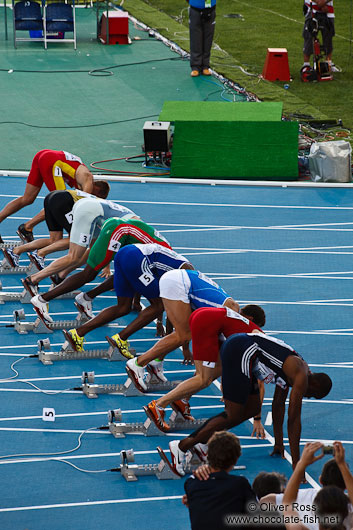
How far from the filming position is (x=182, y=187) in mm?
13328

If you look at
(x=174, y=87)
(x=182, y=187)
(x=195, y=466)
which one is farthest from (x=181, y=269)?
(x=174, y=87)

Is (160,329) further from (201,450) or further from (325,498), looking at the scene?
(325,498)

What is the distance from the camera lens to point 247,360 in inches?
266

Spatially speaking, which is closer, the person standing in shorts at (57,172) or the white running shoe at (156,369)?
the white running shoe at (156,369)

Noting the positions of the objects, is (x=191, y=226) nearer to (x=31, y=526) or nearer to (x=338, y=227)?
(x=338, y=227)

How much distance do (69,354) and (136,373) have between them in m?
0.95

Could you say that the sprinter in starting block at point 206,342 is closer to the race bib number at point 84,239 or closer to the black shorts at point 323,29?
the race bib number at point 84,239

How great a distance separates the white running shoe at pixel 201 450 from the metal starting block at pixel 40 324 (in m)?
2.77

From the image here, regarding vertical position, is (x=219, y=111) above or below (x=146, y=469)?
above

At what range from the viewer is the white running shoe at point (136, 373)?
807 cm

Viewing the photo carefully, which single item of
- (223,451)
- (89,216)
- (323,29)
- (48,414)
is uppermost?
(323,29)

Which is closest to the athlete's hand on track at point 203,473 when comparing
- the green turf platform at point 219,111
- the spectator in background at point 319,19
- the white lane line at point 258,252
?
the white lane line at point 258,252

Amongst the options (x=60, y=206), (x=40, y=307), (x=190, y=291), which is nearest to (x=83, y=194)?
(x=60, y=206)

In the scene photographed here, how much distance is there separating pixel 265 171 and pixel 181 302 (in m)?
6.29
